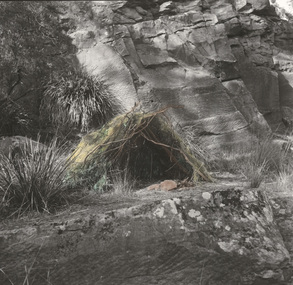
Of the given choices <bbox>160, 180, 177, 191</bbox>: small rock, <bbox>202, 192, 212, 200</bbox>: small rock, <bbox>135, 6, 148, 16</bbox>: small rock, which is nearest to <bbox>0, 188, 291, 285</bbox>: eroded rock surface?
<bbox>202, 192, 212, 200</bbox>: small rock

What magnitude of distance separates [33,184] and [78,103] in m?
4.85

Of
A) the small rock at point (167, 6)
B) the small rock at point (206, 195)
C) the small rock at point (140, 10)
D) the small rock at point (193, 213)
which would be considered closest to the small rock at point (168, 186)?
the small rock at point (206, 195)

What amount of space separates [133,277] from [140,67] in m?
6.86

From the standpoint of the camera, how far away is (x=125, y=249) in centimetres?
284

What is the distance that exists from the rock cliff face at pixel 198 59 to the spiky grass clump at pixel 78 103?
1.49 feet

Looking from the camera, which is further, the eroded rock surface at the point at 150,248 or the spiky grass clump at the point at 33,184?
the spiky grass clump at the point at 33,184

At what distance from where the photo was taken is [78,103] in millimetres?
8117

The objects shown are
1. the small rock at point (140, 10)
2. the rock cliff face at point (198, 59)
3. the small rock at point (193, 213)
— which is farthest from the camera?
the small rock at point (140, 10)

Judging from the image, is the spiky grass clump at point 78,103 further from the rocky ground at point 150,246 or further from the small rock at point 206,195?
the small rock at point 206,195

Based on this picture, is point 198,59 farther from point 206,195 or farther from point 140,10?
point 206,195

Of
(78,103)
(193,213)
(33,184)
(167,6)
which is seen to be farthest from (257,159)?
(167,6)

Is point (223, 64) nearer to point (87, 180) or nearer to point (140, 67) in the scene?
point (140, 67)

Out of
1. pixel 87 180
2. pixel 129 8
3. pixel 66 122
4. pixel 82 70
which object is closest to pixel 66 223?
pixel 87 180

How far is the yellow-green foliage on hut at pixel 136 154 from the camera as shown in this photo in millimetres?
4395
